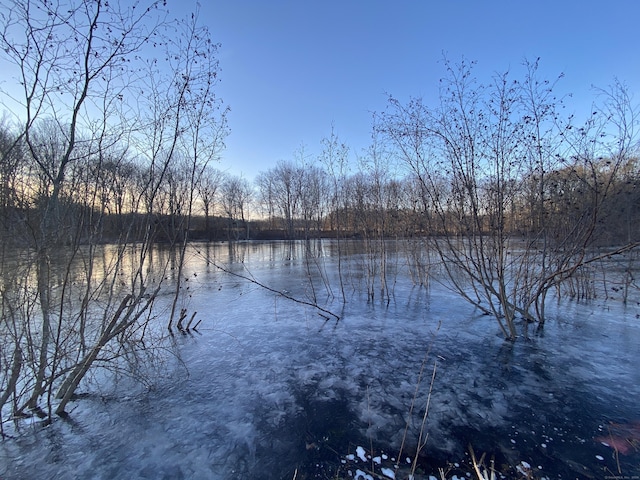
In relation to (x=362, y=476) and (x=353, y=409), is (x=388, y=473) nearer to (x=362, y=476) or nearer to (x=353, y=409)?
(x=362, y=476)

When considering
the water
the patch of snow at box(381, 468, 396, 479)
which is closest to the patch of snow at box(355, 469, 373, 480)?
the water

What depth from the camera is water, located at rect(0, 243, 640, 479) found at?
2.48 metres

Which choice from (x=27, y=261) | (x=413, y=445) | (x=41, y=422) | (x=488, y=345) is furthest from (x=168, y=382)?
(x=488, y=345)

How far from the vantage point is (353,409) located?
3273 millimetres

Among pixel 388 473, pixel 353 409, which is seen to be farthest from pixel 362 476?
pixel 353 409

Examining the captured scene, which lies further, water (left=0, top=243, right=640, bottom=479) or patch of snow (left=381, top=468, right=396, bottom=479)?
water (left=0, top=243, right=640, bottom=479)

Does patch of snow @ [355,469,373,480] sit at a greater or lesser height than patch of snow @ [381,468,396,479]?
lesser

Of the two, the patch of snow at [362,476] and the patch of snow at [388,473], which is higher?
the patch of snow at [388,473]

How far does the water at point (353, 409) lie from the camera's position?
8.13 ft

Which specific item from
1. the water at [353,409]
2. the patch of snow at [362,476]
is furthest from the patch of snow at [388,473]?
the patch of snow at [362,476]

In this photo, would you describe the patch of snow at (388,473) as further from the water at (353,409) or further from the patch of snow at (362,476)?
the patch of snow at (362,476)

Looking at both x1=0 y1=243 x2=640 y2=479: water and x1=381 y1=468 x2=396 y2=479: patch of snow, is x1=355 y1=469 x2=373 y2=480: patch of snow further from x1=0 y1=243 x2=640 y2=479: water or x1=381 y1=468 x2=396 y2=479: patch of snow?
x1=381 y1=468 x2=396 y2=479: patch of snow

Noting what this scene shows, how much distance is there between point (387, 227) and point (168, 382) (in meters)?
8.18

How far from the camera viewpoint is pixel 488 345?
5.00 metres
